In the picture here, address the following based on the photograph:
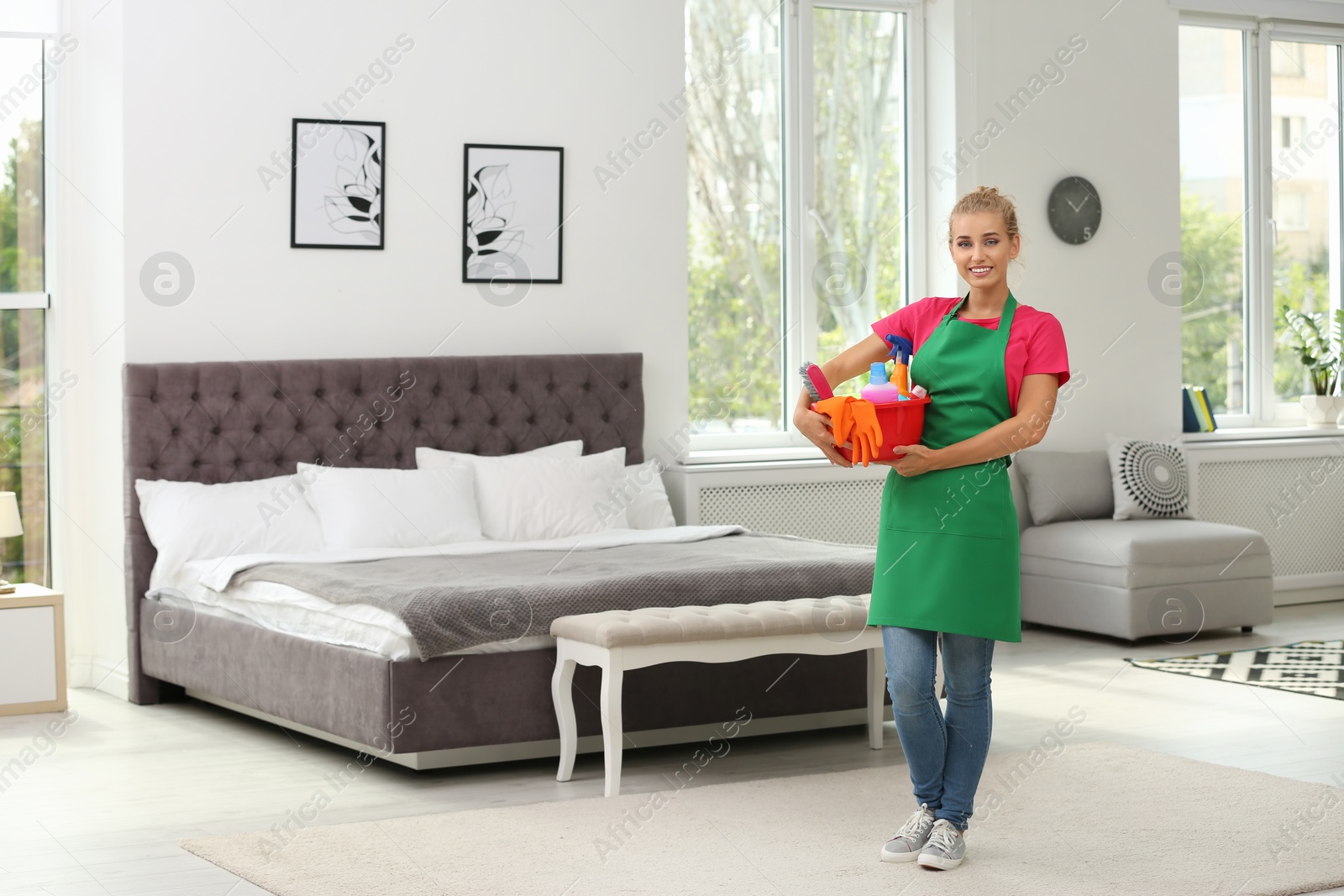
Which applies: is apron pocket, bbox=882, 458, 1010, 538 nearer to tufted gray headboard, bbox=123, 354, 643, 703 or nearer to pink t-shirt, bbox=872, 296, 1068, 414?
pink t-shirt, bbox=872, 296, 1068, 414

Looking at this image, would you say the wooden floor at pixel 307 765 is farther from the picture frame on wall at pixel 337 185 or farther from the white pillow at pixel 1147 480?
the picture frame on wall at pixel 337 185

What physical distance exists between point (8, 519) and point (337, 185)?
4.94 ft

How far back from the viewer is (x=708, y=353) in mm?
6254

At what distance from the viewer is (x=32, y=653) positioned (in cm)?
474

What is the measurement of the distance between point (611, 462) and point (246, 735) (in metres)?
1.58

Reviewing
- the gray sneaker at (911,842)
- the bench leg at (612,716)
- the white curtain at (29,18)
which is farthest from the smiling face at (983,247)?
the white curtain at (29,18)

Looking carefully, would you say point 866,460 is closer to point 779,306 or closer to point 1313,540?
point 779,306

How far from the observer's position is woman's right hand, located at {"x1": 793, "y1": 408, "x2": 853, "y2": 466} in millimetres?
2965

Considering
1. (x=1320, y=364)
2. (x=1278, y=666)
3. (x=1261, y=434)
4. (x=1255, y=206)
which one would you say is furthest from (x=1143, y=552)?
(x=1255, y=206)

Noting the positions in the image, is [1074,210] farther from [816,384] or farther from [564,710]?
[816,384]

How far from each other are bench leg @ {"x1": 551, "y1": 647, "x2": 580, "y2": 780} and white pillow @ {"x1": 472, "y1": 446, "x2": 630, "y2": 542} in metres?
1.30

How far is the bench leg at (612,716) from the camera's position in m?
3.67

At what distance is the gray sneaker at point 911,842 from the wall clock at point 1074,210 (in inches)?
157

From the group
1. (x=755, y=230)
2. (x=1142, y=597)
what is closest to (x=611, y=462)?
(x=755, y=230)
